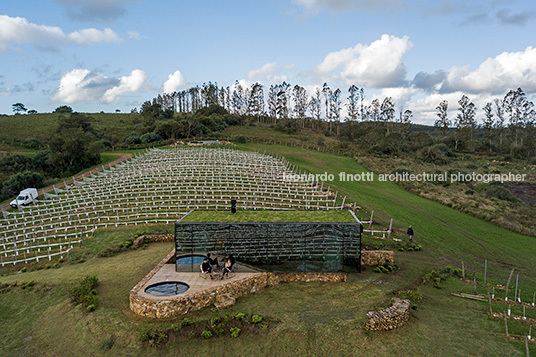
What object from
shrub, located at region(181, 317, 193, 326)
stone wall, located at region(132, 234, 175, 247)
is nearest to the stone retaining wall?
shrub, located at region(181, 317, 193, 326)

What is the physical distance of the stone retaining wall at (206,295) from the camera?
1116cm

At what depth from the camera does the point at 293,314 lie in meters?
11.4

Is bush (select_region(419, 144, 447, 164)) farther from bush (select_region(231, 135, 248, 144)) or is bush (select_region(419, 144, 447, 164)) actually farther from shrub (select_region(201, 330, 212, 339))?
shrub (select_region(201, 330, 212, 339))

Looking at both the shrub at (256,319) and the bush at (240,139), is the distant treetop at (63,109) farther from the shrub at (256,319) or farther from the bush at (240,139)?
the shrub at (256,319)

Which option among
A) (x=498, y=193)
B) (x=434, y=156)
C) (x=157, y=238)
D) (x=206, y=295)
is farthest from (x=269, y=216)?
(x=434, y=156)

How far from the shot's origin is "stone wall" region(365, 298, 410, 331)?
10.5m

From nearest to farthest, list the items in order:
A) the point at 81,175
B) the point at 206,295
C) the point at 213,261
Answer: the point at 206,295 < the point at 213,261 < the point at 81,175

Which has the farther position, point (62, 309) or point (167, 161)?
point (167, 161)

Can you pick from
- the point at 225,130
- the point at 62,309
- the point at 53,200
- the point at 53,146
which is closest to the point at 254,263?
the point at 62,309

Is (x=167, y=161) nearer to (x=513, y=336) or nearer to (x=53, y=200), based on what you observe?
(x=53, y=200)

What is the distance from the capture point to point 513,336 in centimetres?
999

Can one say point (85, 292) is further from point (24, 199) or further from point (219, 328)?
point (24, 199)

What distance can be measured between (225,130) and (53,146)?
41842 millimetres

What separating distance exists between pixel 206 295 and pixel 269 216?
528 cm
